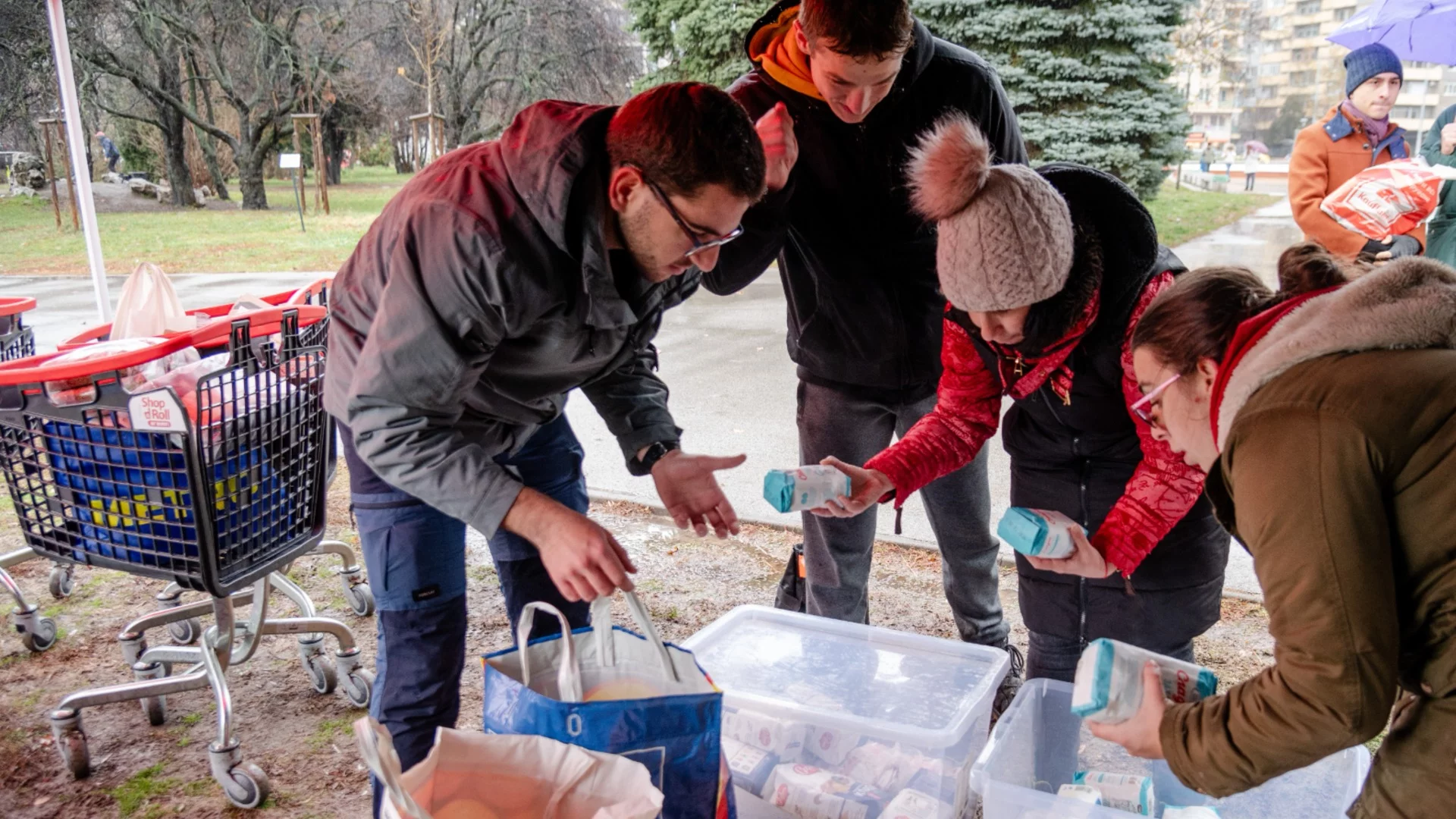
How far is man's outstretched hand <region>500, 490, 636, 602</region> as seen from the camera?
1463 millimetres

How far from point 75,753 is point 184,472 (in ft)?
2.63

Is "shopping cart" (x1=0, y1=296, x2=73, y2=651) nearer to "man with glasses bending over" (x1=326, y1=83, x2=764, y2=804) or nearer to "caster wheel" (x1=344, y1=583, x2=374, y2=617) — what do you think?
"caster wheel" (x1=344, y1=583, x2=374, y2=617)

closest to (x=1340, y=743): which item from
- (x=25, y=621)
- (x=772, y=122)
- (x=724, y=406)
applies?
(x=772, y=122)

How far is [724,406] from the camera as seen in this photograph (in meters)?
5.48

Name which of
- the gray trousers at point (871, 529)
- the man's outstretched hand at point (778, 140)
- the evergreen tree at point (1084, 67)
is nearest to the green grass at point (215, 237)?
the evergreen tree at point (1084, 67)

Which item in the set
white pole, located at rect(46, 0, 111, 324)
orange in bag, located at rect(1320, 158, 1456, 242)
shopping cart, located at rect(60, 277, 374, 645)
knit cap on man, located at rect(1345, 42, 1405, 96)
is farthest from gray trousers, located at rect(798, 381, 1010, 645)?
knit cap on man, located at rect(1345, 42, 1405, 96)

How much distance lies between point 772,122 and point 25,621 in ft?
8.57

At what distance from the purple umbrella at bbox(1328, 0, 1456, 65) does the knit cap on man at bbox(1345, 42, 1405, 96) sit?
3.94ft

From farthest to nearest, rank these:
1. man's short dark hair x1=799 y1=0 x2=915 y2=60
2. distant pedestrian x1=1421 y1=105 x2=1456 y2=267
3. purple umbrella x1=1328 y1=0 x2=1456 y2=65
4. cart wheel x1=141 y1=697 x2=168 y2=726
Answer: purple umbrella x1=1328 y1=0 x2=1456 y2=65
distant pedestrian x1=1421 y1=105 x2=1456 y2=267
cart wheel x1=141 y1=697 x2=168 y2=726
man's short dark hair x1=799 y1=0 x2=915 y2=60

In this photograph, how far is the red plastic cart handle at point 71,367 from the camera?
207 centimetres

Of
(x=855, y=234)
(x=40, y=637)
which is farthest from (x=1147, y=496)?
(x=40, y=637)

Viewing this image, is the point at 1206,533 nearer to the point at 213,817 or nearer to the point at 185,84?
the point at 213,817

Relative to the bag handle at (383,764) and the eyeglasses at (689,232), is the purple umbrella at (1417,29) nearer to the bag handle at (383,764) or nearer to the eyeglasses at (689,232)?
the eyeglasses at (689,232)

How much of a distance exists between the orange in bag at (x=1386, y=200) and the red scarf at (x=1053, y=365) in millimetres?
2843
